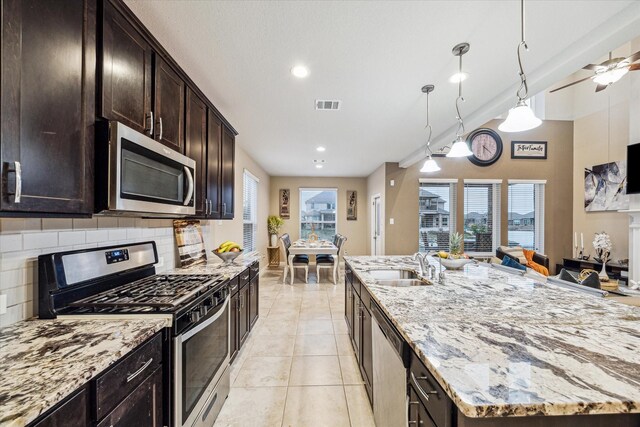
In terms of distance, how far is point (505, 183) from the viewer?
21.0 ft

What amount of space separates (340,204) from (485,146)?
398 cm

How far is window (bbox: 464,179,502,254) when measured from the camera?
6.43 metres

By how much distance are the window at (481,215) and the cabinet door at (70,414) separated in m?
6.98

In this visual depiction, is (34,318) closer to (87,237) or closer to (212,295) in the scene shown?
(87,237)

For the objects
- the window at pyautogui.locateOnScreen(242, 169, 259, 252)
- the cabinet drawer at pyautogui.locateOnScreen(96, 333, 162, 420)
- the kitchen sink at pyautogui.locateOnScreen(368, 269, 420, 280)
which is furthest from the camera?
the window at pyautogui.locateOnScreen(242, 169, 259, 252)

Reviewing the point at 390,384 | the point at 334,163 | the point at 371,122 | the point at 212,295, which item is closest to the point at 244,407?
the point at 212,295

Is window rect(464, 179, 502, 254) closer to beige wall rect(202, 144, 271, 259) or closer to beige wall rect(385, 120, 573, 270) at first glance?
beige wall rect(385, 120, 573, 270)

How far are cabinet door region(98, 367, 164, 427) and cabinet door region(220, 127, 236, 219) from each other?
6.55ft

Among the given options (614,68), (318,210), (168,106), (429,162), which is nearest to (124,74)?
(168,106)

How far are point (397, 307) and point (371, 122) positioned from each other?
272 centimetres

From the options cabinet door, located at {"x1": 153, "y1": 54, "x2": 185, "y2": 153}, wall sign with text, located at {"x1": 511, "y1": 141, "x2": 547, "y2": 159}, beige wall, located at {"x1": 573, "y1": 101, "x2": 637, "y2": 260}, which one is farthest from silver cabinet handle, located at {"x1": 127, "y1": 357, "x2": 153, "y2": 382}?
wall sign with text, located at {"x1": 511, "y1": 141, "x2": 547, "y2": 159}

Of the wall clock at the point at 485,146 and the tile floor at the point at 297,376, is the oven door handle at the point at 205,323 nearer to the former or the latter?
the tile floor at the point at 297,376

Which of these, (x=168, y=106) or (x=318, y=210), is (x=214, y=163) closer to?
(x=168, y=106)

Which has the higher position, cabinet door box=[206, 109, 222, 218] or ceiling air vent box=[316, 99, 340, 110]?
ceiling air vent box=[316, 99, 340, 110]
